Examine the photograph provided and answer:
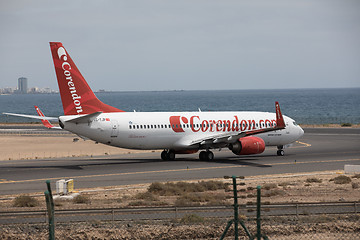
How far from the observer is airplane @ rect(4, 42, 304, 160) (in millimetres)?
39469

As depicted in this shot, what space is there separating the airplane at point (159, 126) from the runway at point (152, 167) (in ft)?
4.78

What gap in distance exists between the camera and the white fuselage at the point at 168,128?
132ft

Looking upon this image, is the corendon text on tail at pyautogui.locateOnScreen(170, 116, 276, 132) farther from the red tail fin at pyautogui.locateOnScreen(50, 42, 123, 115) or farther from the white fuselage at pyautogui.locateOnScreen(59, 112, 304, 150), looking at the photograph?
the red tail fin at pyautogui.locateOnScreen(50, 42, 123, 115)

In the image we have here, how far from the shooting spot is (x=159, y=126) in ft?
143

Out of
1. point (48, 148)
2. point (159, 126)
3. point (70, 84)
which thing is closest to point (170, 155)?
point (159, 126)

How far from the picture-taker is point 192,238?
18.3 meters

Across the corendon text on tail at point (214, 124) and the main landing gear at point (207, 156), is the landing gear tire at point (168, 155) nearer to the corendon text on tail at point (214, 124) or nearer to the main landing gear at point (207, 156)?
the corendon text on tail at point (214, 124)

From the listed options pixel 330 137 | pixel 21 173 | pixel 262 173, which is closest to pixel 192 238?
pixel 262 173

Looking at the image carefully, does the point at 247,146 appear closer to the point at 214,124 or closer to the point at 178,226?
the point at 214,124

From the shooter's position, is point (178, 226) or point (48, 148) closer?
point (178, 226)

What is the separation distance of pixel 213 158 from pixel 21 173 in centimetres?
1636

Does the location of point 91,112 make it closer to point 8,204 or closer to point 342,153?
point 8,204

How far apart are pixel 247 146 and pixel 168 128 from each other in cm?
644

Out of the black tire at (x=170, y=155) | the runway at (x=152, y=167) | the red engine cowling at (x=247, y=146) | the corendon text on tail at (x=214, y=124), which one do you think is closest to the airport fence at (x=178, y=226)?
the runway at (x=152, y=167)
